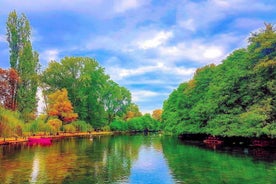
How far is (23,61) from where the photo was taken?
6694cm

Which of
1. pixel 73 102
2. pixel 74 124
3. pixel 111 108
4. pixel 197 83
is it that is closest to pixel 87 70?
pixel 73 102

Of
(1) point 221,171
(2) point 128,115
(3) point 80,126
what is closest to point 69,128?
(3) point 80,126

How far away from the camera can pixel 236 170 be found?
23266mm

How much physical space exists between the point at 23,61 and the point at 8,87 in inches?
233

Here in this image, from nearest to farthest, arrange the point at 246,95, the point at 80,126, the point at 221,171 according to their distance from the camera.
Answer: the point at 221,171 → the point at 246,95 → the point at 80,126

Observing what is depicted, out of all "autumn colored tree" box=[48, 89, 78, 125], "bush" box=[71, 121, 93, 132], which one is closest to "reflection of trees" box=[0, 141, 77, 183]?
"autumn colored tree" box=[48, 89, 78, 125]

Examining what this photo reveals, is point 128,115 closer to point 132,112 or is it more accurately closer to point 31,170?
point 132,112

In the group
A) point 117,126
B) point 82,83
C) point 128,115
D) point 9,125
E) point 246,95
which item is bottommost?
point 9,125

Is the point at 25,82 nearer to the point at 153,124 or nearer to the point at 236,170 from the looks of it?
the point at 236,170

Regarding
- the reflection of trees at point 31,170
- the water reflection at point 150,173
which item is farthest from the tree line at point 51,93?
the water reflection at point 150,173

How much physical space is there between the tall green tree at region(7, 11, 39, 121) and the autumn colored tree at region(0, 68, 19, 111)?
93cm

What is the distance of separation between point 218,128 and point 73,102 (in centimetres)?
5860

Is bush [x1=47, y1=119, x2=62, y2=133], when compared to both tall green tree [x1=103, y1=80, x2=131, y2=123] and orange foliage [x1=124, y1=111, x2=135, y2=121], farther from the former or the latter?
orange foliage [x1=124, y1=111, x2=135, y2=121]

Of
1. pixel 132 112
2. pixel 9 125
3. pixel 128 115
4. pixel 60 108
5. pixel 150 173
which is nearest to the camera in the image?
pixel 150 173
